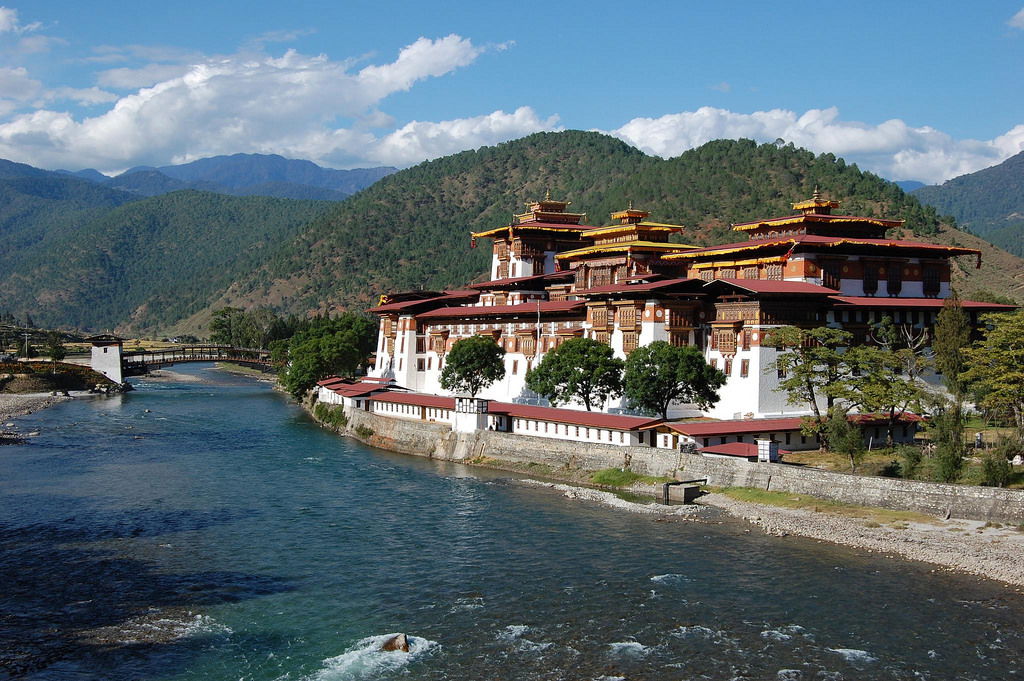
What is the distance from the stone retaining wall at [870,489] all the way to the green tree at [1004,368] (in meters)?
12.3

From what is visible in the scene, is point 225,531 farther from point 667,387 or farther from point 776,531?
point 667,387

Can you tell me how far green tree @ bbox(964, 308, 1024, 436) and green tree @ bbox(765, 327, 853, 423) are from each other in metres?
7.27

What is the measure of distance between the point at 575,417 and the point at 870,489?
21.4 metres

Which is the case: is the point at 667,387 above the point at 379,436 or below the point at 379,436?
above

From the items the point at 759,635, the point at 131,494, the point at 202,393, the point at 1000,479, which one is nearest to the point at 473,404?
the point at 131,494

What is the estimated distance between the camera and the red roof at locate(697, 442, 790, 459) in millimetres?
53706

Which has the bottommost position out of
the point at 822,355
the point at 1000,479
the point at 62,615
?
the point at 62,615

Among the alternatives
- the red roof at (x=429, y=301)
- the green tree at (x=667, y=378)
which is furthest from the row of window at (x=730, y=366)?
the red roof at (x=429, y=301)

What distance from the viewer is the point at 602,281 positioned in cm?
8881

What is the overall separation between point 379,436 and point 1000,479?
149 ft

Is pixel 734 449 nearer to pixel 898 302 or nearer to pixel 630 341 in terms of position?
pixel 630 341

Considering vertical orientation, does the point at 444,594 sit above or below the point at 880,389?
below

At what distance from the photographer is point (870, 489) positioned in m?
46.3

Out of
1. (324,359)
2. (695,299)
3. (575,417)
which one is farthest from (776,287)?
(324,359)
